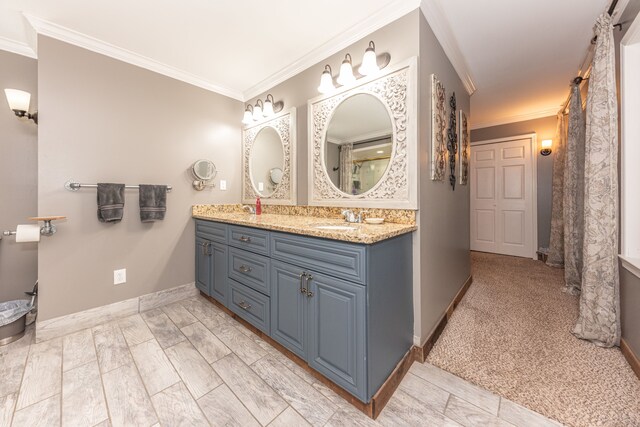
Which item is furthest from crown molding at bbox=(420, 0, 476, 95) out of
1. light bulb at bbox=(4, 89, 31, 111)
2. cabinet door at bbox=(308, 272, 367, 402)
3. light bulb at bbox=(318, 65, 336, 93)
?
light bulb at bbox=(4, 89, 31, 111)

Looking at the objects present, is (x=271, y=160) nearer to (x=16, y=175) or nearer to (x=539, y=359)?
(x=16, y=175)

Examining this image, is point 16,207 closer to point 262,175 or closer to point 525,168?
point 262,175

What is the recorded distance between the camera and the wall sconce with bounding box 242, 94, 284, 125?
2541 mm

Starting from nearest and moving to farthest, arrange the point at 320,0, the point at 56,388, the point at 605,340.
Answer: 1. the point at 56,388
2. the point at 320,0
3. the point at 605,340

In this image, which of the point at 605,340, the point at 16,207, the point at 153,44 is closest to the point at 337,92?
the point at 153,44

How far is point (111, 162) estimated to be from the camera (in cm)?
212

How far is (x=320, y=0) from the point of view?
1603 mm

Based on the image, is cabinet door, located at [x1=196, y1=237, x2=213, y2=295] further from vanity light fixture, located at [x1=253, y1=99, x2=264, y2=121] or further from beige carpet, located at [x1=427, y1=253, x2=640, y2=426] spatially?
beige carpet, located at [x1=427, y1=253, x2=640, y2=426]

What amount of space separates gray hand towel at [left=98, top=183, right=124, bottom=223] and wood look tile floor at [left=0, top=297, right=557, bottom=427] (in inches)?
36.5

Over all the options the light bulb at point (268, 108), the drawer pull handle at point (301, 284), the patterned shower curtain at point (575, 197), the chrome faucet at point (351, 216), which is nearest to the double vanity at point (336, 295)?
the drawer pull handle at point (301, 284)

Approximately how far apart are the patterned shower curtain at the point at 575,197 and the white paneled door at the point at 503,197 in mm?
1361

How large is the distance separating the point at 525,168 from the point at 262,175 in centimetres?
429

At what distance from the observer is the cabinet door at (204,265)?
2365mm

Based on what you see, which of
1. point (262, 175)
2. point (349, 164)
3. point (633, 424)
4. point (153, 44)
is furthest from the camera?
point (262, 175)
